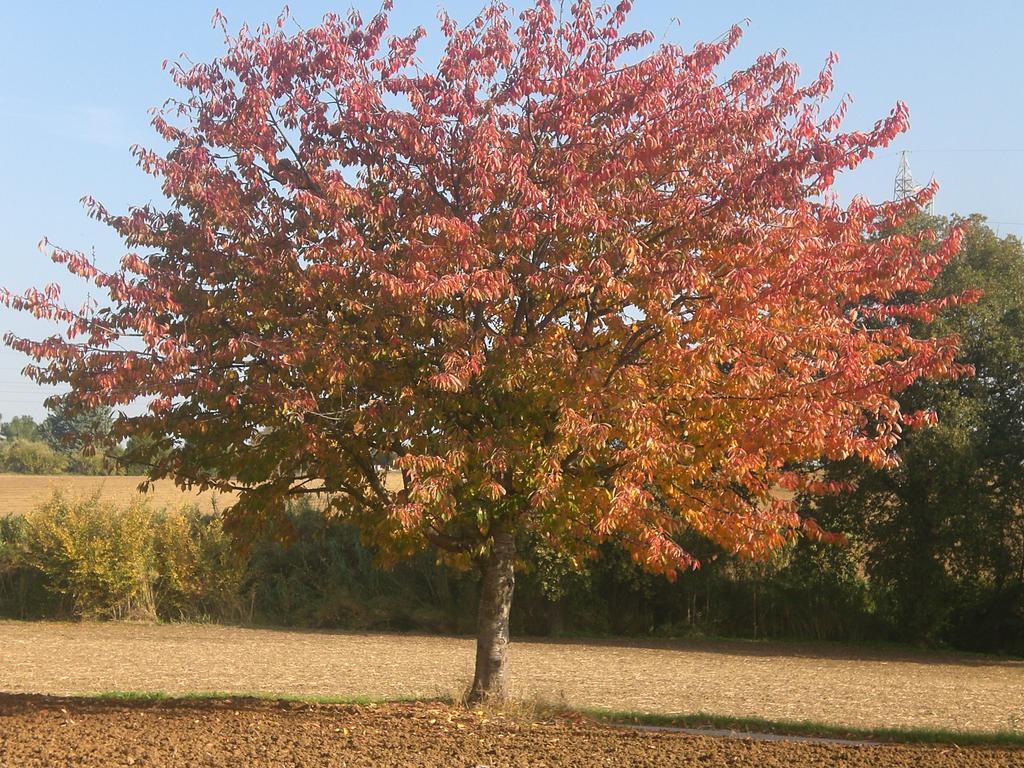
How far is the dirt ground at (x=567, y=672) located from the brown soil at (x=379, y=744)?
2.27 meters

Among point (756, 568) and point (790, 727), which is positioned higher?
point (756, 568)

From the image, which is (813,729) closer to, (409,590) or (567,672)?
(567,672)

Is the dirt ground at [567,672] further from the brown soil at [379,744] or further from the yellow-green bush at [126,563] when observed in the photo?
the brown soil at [379,744]

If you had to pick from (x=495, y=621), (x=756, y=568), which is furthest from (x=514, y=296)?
(x=756, y=568)

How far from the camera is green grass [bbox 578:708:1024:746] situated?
1245 centimetres

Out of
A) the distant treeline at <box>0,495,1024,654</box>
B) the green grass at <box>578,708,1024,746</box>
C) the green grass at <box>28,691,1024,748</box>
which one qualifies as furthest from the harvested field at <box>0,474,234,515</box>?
the green grass at <box>578,708,1024,746</box>

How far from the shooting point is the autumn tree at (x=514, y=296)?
920cm

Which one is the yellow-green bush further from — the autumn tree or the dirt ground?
the autumn tree

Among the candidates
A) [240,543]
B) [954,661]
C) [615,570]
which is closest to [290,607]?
[615,570]

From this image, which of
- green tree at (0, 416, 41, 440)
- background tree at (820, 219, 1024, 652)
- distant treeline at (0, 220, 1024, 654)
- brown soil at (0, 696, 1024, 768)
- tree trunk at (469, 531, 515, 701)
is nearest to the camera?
brown soil at (0, 696, 1024, 768)

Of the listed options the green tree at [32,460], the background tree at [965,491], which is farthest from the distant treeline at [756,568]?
the green tree at [32,460]

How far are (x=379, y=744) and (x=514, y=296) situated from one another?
423 centimetres

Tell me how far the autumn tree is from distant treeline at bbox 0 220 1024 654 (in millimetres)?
11542

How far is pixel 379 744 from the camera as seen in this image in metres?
9.52
